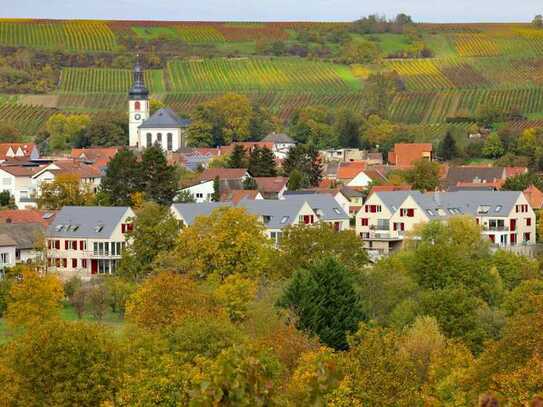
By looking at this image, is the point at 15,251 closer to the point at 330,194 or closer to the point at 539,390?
the point at 330,194

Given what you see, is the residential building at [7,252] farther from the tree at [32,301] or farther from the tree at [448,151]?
the tree at [448,151]

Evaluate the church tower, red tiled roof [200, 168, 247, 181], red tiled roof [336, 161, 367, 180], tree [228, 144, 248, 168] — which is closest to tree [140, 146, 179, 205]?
red tiled roof [200, 168, 247, 181]

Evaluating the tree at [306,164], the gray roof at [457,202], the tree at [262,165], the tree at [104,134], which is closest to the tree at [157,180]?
the gray roof at [457,202]

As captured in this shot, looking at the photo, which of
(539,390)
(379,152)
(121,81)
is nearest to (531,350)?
(539,390)

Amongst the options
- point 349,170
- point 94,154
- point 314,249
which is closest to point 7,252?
point 314,249

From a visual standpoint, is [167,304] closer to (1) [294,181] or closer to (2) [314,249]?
(2) [314,249]
